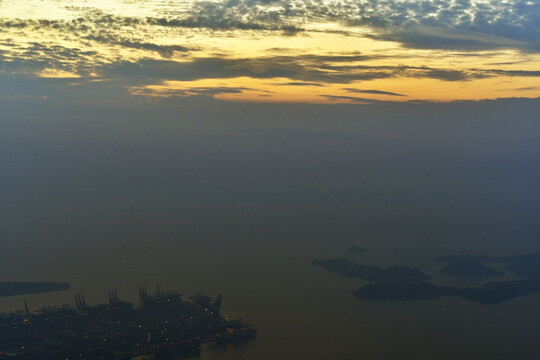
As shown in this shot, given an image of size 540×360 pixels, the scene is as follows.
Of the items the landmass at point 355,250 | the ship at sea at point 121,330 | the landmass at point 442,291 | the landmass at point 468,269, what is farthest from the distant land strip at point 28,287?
the landmass at point 468,269

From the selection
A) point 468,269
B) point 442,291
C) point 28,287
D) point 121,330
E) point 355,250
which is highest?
point 121,330

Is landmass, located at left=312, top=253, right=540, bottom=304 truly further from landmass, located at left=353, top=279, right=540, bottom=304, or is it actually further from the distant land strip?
the distant land strip

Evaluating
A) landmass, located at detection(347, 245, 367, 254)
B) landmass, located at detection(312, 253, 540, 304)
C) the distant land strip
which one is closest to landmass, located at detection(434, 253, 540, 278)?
landmass, located at detection(312, 253, 540, 304)

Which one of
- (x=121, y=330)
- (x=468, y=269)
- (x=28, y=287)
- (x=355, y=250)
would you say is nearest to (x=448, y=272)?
(x=468, y=269)

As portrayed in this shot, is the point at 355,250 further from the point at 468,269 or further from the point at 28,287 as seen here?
the point at 28,287

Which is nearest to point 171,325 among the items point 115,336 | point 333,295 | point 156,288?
point 115,336

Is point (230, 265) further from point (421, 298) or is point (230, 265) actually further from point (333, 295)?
point (421, 298)

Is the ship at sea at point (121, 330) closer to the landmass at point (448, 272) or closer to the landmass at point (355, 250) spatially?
the landmass at point (448, 272)
